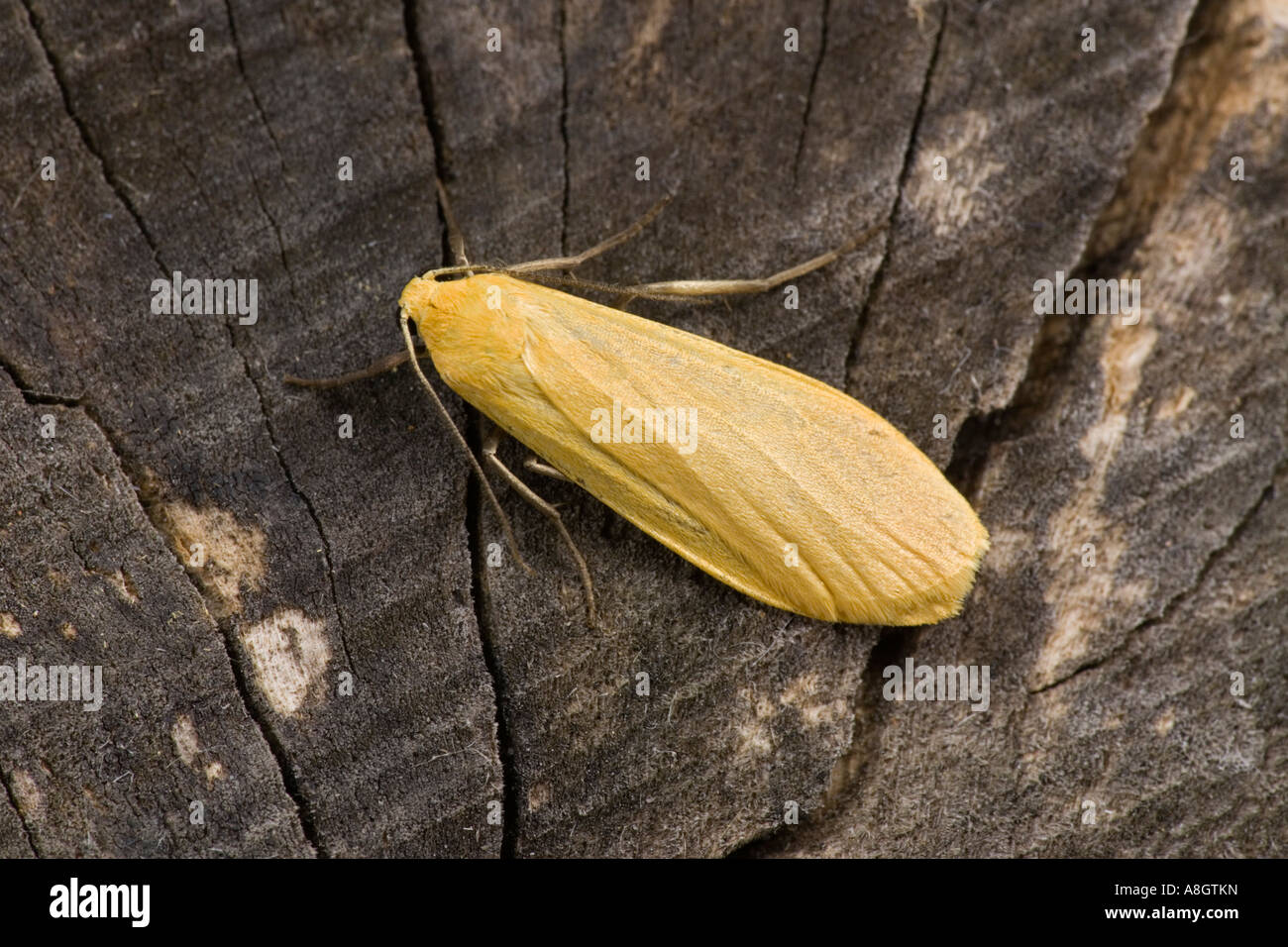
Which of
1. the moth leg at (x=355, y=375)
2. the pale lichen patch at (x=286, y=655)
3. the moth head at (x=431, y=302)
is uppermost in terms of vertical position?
the moth head at (x=431, y=302)

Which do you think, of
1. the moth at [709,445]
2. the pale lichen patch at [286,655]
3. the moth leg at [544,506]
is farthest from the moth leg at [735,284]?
the pale lichen patch at [286,655]

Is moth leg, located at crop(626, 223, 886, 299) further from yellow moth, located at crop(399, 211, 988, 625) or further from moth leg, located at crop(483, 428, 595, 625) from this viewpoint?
moth leg, located at crop(483, 428, 595, 625)

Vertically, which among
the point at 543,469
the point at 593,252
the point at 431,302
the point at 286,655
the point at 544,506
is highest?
the point at 593,252

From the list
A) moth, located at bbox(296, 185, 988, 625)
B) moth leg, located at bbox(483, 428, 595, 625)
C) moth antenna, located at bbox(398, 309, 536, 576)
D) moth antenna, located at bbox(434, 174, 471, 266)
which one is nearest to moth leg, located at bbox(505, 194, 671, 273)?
moth, located at bbox(296, 185, 988, 625)

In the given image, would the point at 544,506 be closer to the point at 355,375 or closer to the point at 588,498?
the point at 588,498

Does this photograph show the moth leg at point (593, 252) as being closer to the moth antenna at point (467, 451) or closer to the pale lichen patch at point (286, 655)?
the moth antenna at point (467, 451)

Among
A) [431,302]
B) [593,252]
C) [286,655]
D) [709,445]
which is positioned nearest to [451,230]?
[431,302]
